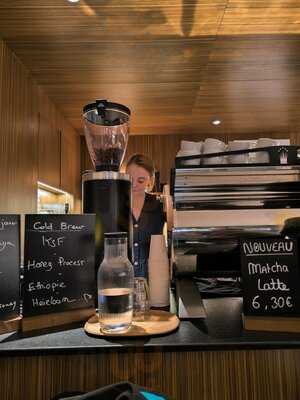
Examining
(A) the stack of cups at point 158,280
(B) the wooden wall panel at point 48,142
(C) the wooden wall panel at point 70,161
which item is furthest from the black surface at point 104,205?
(C) the wooden wall panel at point 70,161

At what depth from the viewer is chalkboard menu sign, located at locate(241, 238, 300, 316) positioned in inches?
29.5

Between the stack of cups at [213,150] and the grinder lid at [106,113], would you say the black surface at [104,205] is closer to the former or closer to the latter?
the grinder lid at [106,113]

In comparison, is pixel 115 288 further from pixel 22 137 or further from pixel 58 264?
pixel 22 137

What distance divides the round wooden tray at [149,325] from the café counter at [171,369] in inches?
1.0

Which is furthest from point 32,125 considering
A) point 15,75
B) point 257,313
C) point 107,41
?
point 257,313

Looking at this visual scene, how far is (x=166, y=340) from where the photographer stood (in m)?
0.69

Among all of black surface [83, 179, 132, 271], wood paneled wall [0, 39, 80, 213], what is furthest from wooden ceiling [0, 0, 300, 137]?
black surface [83, 179, 132, 271]

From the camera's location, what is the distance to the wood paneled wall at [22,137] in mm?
2529

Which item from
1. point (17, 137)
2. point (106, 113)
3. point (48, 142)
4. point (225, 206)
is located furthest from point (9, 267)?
point (48, 142)

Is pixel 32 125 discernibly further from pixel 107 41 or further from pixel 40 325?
pixel 40 325

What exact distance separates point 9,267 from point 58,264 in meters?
0.11

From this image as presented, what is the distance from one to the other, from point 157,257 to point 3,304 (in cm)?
41

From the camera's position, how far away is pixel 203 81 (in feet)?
10.1

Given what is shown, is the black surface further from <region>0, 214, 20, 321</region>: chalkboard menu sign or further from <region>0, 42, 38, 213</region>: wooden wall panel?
<region>0, 42, 38, 213</region>: wooden wall panel
